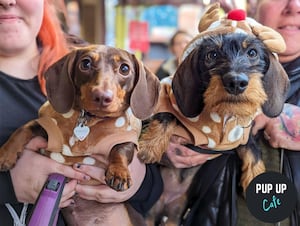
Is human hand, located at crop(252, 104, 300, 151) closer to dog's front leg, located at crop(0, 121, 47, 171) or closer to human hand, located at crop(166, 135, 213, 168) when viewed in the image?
human hand, located at crop(166, 135, 213, 168)

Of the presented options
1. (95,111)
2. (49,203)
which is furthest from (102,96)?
(49,203)

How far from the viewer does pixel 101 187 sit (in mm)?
1021

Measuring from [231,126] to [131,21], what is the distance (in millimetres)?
3498

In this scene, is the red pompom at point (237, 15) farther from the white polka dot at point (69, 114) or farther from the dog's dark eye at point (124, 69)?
the white polka dot at point (69, 114)

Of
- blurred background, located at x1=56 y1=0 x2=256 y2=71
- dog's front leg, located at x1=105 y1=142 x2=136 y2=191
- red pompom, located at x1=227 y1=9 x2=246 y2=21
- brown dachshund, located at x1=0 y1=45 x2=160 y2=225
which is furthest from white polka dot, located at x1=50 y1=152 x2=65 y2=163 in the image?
blurred background, located at x1=56 y1=0 x2=256 y2=71

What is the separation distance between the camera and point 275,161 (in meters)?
1.09

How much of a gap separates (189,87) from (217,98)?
0.08 metres

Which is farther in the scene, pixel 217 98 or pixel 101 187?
pixel 101 187

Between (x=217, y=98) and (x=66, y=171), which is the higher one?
(x=217, y=98)

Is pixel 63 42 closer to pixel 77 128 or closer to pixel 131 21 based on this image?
pixel 77 128

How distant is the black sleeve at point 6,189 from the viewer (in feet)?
3.41

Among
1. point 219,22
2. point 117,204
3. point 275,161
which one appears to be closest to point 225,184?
point 275,161

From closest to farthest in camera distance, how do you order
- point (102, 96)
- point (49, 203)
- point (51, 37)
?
1. point (102, 96)
2. point (49, 203)
3. point (51, 37)

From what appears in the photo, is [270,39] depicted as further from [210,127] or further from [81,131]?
[81,131]
